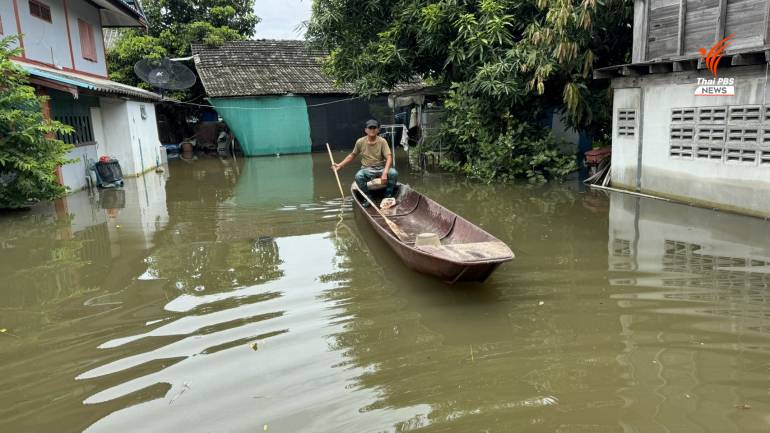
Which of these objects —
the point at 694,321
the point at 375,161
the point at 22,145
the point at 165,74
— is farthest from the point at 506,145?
the point at 165,74

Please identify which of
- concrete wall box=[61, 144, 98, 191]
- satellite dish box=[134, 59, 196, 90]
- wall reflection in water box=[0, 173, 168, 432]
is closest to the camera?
wall reflection in water box=[0, 173, 168, 432]

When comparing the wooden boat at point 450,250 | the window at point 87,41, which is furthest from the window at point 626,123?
the window at point 87,41

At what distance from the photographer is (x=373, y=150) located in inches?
376

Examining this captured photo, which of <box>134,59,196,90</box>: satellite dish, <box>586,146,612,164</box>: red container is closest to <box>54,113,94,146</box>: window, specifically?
<box>134,59,196,90</box>: satellite dish

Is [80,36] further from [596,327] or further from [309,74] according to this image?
[596,327]

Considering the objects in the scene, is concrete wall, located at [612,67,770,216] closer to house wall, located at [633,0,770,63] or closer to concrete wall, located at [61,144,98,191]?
house wall, located at [633,0,770,63]

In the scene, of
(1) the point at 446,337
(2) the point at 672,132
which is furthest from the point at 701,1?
(1) the point at 446,337

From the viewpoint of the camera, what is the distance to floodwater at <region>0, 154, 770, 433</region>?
346 cm

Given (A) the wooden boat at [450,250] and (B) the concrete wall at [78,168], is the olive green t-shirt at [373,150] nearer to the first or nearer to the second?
(A) the wooden boat at [450,250]

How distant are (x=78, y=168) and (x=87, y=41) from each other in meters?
5.25

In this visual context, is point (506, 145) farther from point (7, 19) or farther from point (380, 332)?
point (7, 19)

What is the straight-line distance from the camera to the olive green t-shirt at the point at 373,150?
9.49m

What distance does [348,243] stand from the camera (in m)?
7.77

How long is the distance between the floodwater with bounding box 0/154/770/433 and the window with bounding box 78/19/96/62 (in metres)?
9.64
